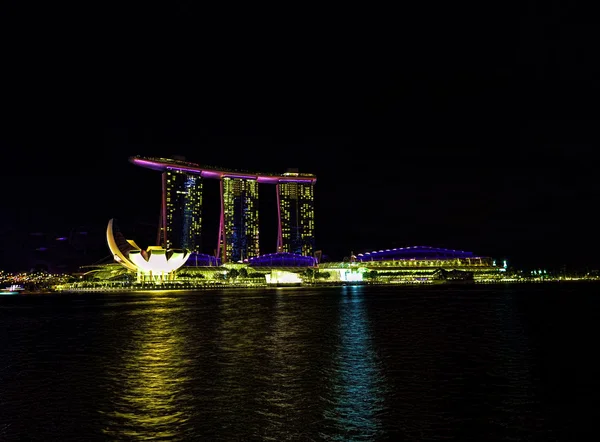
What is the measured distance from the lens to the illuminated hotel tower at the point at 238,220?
148m

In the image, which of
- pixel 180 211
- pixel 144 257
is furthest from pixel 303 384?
pixel 180 211

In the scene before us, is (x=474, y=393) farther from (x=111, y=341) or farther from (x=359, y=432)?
(x=111, y=341)

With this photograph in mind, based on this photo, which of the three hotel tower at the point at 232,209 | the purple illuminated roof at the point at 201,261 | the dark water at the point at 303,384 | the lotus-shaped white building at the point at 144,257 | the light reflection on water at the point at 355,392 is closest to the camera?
the light reflection on water at the point at 355,392

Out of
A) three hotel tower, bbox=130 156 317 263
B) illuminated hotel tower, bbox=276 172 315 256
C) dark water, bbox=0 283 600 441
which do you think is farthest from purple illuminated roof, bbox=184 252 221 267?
dark water, bbox=0 283 600 441

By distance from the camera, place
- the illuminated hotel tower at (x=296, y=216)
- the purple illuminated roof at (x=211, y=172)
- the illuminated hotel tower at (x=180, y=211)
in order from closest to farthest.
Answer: the purple illuminated roof at (x=211, y=172) → the illuminated hotel tower at (x=180, y=211) → the illuminated hotel tower at (x=296, y=216)

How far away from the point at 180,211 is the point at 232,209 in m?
16.1

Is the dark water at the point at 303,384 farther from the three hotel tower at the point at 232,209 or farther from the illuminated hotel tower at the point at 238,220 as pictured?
the illuminated hotel tower at the point at 238,220

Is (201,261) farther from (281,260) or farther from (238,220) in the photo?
(281,260)

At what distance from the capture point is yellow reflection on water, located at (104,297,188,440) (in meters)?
11.1

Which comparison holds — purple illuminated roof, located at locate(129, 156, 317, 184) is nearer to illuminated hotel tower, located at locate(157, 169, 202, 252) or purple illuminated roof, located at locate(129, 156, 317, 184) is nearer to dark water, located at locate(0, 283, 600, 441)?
illuminated hotel tower, located at locate(157, 169, 202, 252)

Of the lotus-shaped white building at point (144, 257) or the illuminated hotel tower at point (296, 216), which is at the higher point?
the illuminated hotel tower at point (296, 216)

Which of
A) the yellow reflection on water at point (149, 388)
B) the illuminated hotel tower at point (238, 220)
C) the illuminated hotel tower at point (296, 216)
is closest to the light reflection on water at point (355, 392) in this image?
the yellow reflection on water at point (149, 388)

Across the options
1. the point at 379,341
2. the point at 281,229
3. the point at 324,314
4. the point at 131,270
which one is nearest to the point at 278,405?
the point at 379,341

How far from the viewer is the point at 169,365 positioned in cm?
1827
